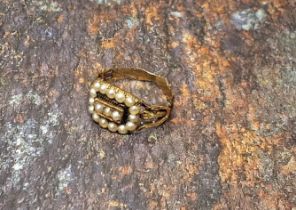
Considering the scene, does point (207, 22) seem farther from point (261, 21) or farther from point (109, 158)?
point (109, 158)

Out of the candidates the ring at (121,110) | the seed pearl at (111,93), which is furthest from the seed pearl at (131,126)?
the seed pearl at (111,93)

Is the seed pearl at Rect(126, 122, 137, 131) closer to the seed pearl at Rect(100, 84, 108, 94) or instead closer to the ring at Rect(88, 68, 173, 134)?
the ring at Rect(88, 68, 173, 134)

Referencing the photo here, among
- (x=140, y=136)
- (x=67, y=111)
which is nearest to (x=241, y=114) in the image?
(x=140, y=136)

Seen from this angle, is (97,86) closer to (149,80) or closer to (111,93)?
(111,93)

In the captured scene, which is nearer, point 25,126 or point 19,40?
point 25,126

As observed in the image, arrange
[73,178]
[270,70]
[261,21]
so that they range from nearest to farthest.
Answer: [73,178] < [270,70] < [261,21]

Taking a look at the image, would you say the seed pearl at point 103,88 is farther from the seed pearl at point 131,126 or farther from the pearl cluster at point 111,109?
the seed pearl at point 131,126
